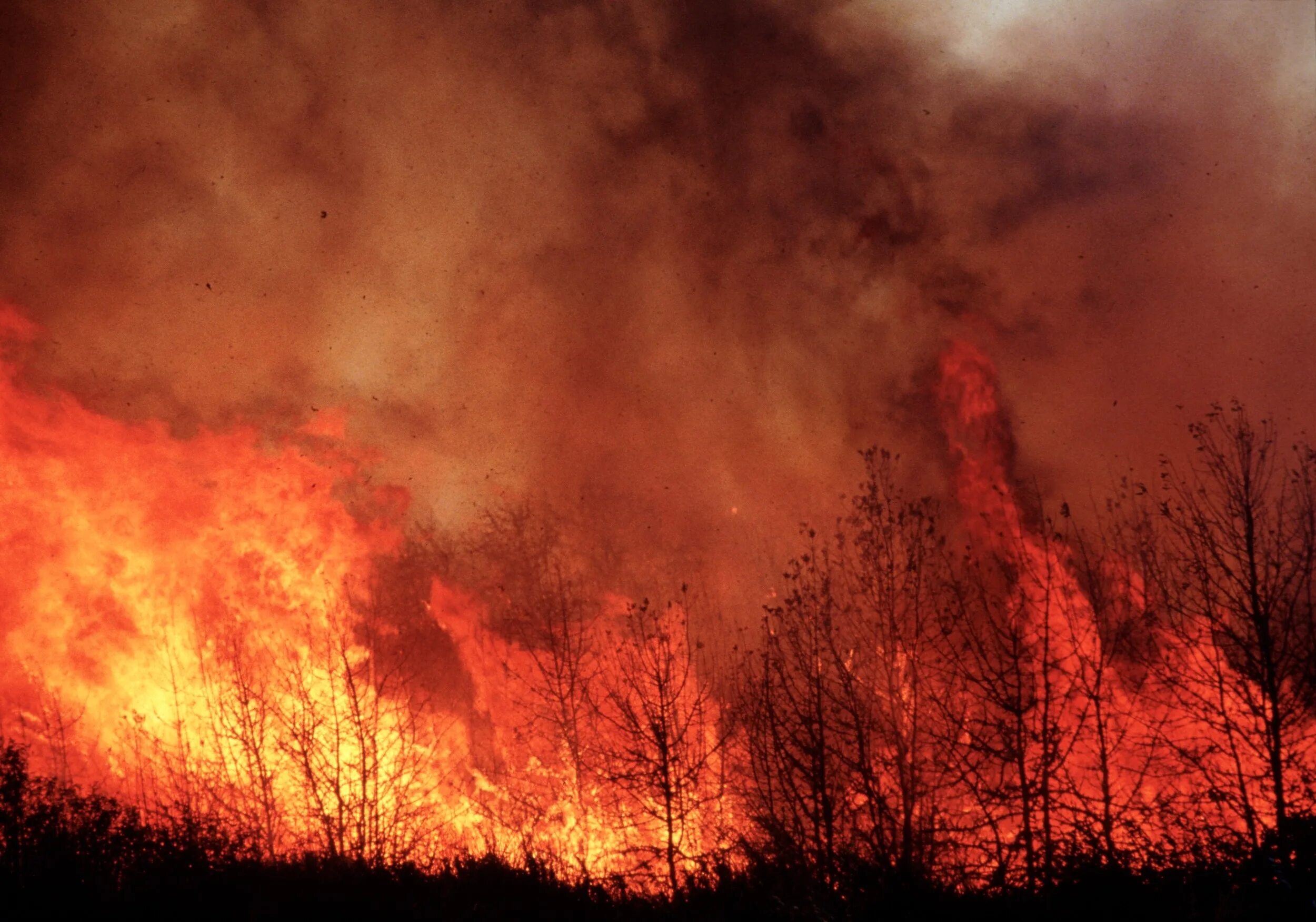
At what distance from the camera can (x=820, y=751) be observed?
1229cm

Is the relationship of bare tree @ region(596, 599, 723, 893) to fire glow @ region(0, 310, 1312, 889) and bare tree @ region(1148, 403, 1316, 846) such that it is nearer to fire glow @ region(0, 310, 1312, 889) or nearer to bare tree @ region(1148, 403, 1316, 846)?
fire glow @ region(0, 310, 1312, 889)

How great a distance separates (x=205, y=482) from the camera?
22.6 meters

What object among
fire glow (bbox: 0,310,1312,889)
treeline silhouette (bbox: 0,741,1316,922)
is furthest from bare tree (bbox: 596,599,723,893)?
treeline silhouette (bbox: 0,741,1316,922)

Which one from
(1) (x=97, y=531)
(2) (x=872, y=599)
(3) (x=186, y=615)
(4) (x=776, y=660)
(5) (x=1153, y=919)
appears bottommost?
(5) (x=1153, y=919)

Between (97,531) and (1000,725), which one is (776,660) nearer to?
(1000,725)

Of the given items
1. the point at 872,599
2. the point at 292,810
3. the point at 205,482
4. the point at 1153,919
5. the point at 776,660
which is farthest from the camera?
the point at 205,482

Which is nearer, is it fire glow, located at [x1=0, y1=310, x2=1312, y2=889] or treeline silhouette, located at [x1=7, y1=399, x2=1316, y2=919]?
treeline silhouette, located at [x1=7, y1=399, x2=1316, y2=919]

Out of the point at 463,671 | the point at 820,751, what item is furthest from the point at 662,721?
the point at 463,671

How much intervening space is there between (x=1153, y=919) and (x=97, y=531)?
2215 cm

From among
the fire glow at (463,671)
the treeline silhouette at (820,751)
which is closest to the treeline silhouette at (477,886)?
the treeline silhouette at (820,751)

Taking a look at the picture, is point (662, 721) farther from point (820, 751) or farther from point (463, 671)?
point (463, 671)

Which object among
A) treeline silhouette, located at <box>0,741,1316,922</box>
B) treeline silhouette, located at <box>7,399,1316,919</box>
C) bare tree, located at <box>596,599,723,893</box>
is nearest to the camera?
treeline silhouette, located at <box>0,741,1316,922</box>

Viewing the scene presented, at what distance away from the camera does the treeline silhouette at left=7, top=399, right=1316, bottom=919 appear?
34.8ft

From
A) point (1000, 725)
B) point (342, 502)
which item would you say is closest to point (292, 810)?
point (342, 502)
